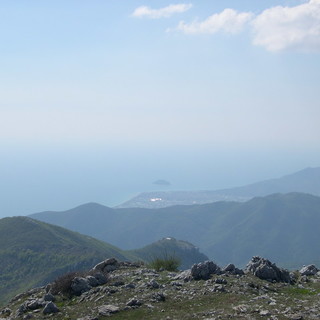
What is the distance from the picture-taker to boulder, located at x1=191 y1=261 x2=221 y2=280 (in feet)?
86.0

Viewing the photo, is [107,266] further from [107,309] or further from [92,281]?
[107,309]

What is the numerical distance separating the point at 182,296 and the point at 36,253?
487 ft

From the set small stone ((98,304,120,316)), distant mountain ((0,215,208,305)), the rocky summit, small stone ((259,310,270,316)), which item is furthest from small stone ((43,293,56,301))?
distant mountain ((0,215,208,305))

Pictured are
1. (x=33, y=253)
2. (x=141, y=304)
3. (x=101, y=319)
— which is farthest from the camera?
(x=33, y=253)

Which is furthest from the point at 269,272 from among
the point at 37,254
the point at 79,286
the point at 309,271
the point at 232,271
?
the point at 37,254

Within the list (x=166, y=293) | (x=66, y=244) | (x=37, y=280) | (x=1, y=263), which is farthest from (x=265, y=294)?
(x=66, y=244)

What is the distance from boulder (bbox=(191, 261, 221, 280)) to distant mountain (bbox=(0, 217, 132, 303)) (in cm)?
9493

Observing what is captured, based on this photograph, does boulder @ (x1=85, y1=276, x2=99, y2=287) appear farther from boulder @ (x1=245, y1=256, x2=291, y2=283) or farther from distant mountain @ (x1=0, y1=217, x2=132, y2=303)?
distant mountain @ (x1=0, y1=217, x2=132, y2=303)

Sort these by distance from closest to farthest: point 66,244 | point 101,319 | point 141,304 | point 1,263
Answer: point 101,319 < point 141,304 < point 1,263 < point 66,244

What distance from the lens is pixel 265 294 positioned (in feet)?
73.5

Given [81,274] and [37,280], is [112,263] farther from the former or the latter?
[37,280]

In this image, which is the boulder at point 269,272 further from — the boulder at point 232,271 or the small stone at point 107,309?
the small stone at point 107,309

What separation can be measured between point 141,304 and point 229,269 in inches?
365

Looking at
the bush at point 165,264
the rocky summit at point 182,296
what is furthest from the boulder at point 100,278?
the bush at point 165,264
